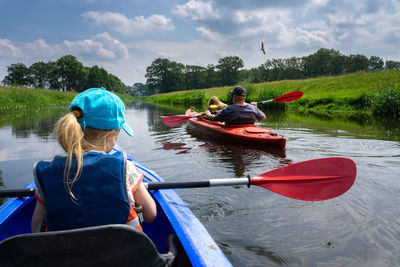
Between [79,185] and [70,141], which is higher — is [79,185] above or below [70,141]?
below

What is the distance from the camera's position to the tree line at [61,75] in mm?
78750

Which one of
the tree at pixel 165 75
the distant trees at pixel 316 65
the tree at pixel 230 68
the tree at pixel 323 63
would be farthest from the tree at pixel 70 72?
the tree at pixel 323 63

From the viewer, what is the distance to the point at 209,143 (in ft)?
24.5

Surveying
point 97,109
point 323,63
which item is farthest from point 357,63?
point 97,109

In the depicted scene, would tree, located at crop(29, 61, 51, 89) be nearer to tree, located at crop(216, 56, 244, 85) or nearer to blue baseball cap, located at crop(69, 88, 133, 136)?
tree, located at crop(216, 56, 244, 85)

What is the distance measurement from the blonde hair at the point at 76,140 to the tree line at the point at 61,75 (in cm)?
8285

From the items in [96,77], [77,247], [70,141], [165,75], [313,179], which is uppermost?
[165,75]

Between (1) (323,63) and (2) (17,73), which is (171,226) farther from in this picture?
(2) (17,73)

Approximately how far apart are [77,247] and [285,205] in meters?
2.84

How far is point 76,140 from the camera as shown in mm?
1369

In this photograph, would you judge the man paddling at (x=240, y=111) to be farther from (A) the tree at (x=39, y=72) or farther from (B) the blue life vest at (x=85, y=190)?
(A) the tree at (x=39, y=72)

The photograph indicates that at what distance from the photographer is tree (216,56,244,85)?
83.5 meters

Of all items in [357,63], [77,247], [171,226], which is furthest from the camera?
[357,63]

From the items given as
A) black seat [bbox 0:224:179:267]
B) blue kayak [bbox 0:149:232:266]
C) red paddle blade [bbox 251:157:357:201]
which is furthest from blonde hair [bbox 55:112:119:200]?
red paddle blade [bbox 251:157:357:201]
